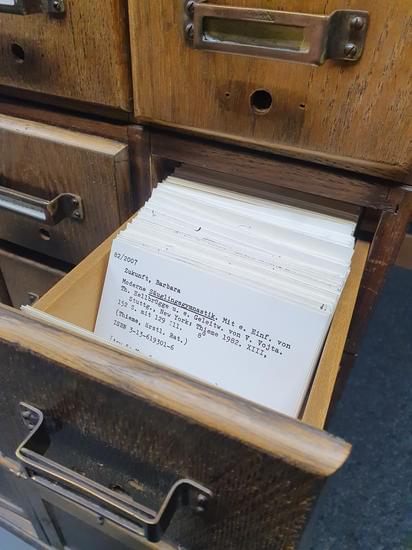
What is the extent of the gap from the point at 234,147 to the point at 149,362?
0.22 m

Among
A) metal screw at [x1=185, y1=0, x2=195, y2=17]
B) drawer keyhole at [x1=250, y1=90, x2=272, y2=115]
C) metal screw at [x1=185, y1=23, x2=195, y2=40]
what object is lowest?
drawer keyhole at [x1=250, y1=90, x2=272, y2=115]

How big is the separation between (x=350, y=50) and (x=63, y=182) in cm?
30

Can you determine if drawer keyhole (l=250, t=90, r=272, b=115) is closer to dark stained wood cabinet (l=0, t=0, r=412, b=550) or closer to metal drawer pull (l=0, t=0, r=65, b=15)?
dark stained wood cabinet (l=0, t=0, r=412, b=550)

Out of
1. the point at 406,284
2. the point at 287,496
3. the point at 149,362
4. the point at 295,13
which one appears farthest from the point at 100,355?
the point at 406,284

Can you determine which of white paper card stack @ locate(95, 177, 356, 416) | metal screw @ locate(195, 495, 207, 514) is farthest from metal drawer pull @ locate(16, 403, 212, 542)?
white paper card stack @ locate(95, 177, 356, 416)

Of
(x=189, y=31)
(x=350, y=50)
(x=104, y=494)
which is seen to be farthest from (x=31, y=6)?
(x=104, y=494)

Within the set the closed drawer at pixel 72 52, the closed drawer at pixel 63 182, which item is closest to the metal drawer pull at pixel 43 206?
the closed drawer at pixel 63 182

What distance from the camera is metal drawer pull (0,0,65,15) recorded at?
1.19ft

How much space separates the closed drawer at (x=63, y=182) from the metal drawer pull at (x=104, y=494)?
224 mm

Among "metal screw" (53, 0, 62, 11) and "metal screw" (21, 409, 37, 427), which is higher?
"metal screw" (53, 0, 62, 11)

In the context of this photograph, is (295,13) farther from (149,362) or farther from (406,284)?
(406,284)

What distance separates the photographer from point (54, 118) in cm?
48

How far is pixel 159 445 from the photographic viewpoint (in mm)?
290

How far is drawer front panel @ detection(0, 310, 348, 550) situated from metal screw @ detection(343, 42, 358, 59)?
0.23 metres
